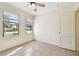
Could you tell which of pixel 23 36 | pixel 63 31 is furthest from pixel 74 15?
pixel 23 36

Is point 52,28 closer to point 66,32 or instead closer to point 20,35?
point 66,32

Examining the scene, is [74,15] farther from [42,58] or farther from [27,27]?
[42,58]

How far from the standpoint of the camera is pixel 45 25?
181 centimetres

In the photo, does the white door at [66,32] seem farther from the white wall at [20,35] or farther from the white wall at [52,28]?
the white wall at [20,35]

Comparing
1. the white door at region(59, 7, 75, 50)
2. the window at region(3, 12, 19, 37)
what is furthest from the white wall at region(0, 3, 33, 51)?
the white door at region(59, 7, 75, 50)

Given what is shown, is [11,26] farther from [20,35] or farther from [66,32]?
[66,32]

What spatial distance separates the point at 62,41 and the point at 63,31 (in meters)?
0.27

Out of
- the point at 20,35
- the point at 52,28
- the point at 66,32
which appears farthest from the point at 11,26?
the point at 66,32

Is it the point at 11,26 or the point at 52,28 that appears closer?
the point at 11,26

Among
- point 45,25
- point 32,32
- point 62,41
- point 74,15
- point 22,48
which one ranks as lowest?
point 22,48

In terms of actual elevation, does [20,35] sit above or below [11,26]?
below

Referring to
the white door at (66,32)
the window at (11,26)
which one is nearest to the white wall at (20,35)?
the window at (11,26)

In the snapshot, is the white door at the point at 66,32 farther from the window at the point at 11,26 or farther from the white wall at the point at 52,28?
the window at the point at 11,26

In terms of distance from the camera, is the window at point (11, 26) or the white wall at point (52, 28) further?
the white wall at point (52, 28)
